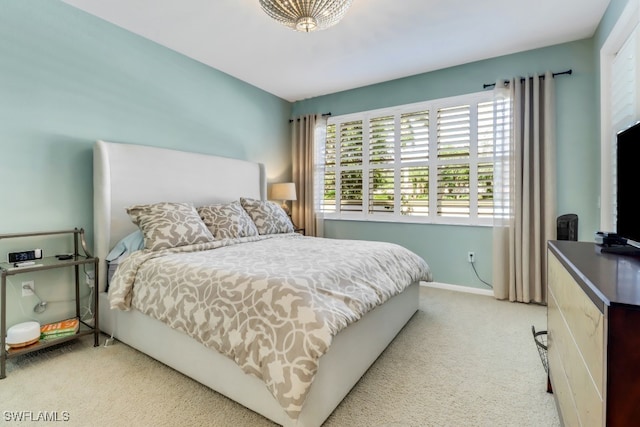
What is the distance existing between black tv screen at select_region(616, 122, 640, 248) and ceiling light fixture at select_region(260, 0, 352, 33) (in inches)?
69.9

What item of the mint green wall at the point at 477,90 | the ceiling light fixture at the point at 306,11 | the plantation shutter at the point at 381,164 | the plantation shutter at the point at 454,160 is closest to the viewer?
the ceiling light fixture at the point at 306,11

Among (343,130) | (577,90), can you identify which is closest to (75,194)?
(343,130)

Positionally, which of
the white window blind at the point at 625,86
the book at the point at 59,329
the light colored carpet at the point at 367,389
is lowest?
the light colored carpet at the point at 367,389

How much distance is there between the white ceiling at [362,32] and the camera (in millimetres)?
2453

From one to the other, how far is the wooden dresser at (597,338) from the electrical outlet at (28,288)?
317 centimetres

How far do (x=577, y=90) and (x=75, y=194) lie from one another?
4.62 metres

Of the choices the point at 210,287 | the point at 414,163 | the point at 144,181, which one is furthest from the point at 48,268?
the point at 414,163

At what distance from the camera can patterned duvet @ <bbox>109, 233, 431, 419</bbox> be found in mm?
1331

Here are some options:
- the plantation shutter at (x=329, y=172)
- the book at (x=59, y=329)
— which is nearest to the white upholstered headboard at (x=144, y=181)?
the book at (x=59, y=329)

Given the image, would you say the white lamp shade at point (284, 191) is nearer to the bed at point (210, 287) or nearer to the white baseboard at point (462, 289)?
the bed at point (210, 287)

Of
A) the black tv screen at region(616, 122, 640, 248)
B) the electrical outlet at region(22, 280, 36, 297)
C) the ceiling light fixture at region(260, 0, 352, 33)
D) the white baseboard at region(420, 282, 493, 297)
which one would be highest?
the ceiling light fixture at region(260, 0, 352, 33)

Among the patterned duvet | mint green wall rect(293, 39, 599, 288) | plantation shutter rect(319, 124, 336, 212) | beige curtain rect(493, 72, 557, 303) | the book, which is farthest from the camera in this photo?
plantation shutter rect(319, 124, 336, 212)

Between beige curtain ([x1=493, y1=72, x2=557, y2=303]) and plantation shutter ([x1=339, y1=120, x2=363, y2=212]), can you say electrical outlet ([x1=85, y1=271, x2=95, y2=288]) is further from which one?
beige curtain ([x1=493, y1=72, x2=557, y2=303])

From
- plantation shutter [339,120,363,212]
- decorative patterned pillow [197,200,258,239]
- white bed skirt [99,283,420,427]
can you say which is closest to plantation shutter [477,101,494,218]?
plantation shutter [339,120,363,212]
